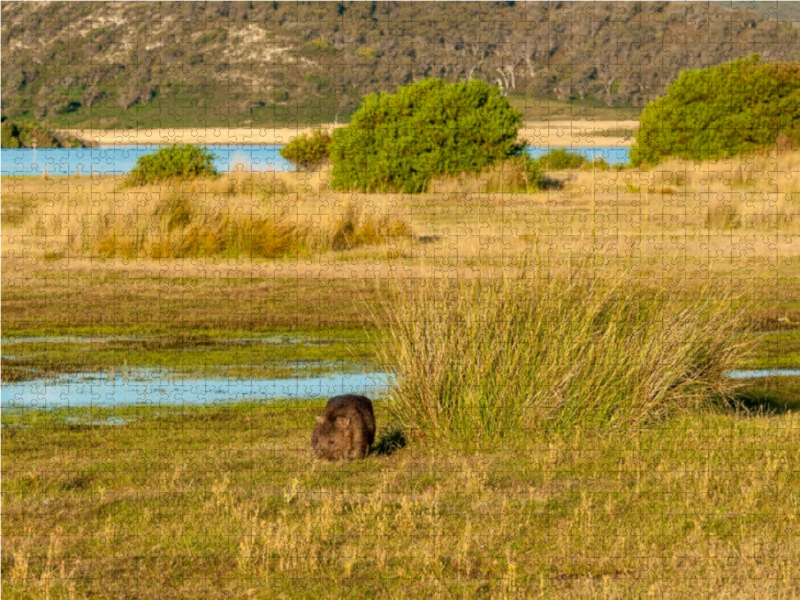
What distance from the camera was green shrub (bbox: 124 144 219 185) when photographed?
32500mm

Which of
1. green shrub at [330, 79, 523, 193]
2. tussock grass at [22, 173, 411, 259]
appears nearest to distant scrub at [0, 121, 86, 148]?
green shrub at [330, 79, 523, 193]

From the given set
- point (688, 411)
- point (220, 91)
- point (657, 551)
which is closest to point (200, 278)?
point (688, 411)

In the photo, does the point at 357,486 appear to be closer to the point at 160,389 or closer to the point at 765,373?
the point at 160,389

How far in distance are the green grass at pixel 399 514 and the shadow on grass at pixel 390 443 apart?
0.18 ft

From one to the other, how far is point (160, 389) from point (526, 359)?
4.03m

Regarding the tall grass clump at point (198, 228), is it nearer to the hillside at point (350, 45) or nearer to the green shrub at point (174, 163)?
the hillside at point (350, 45)

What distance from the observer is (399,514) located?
290 inches

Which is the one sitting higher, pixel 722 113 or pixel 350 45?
pixel 350 45

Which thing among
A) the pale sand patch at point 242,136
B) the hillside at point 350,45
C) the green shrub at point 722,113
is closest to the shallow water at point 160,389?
the pale sand patch at point 242,136

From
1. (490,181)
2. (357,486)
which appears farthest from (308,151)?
(357,486)

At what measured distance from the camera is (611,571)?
6.61 meters

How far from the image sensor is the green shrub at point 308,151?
157 ft
